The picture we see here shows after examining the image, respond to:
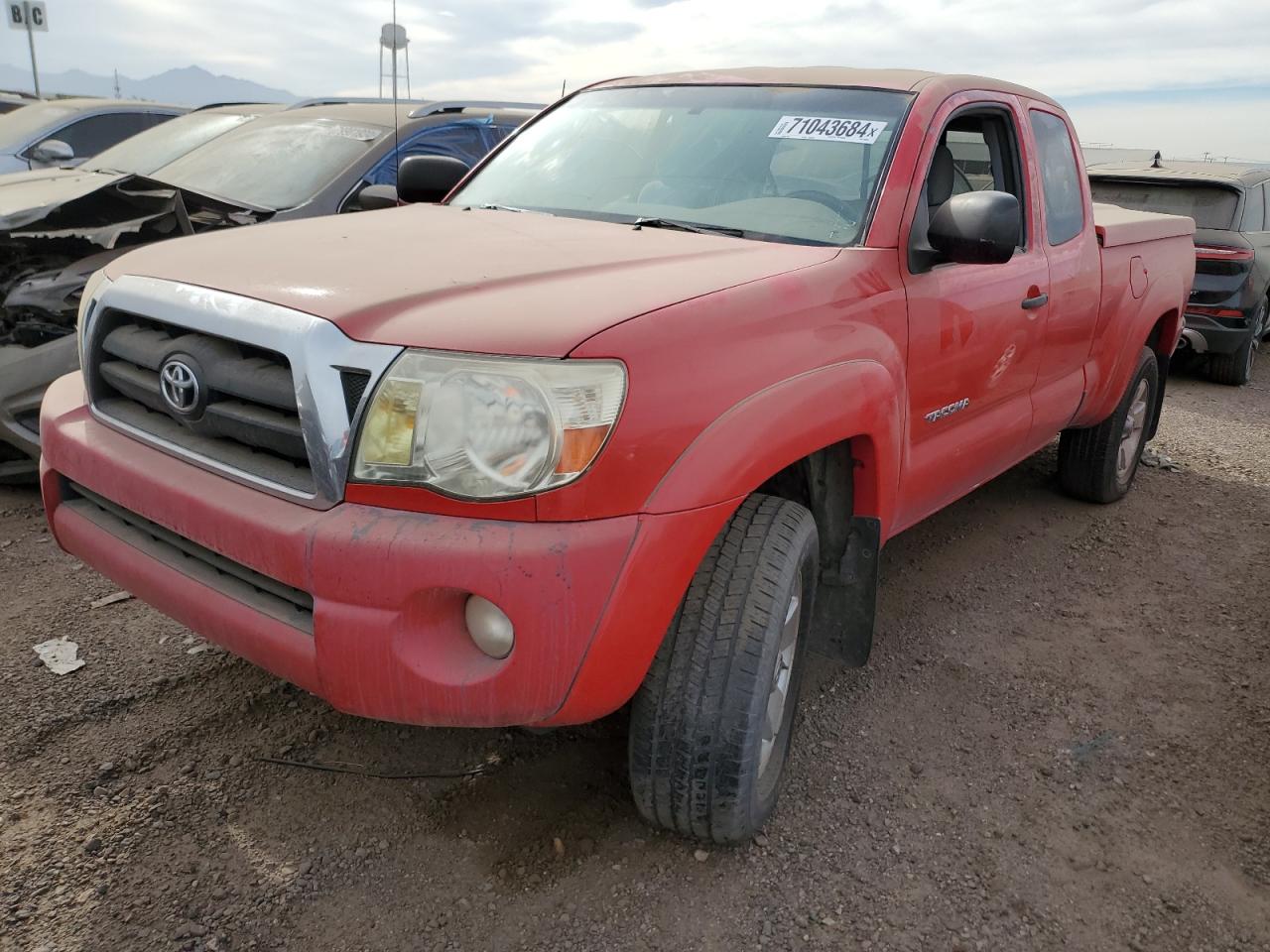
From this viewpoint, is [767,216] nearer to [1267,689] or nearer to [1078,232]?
[1078,232]

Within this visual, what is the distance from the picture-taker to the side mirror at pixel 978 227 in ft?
8.09

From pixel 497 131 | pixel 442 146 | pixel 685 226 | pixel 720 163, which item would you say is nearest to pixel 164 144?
pixel 442 146

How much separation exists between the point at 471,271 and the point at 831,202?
1.08 m

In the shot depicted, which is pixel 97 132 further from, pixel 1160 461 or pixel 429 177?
pixel 1160 461

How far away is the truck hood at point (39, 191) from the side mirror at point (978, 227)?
344 centimetres

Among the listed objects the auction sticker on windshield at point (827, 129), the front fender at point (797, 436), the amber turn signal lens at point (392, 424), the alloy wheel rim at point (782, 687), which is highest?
the auction sticker on windshield at point (827, 129)

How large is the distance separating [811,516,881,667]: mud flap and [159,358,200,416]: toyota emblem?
157 centimetres

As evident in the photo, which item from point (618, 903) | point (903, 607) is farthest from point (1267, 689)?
point (618, 903)

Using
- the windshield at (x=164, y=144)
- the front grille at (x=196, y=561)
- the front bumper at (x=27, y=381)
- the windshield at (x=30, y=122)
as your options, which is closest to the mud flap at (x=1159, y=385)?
the front grille at (x=196, y=561)

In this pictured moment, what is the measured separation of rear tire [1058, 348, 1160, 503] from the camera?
4512 millimetres

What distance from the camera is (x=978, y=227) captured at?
2473 mm

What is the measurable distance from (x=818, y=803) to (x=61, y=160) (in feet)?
21.5

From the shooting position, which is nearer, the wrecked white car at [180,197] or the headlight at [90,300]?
the headlight at [90,300]

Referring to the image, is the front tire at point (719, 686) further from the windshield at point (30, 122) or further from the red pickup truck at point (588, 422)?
the windshield at point (30, 122)
